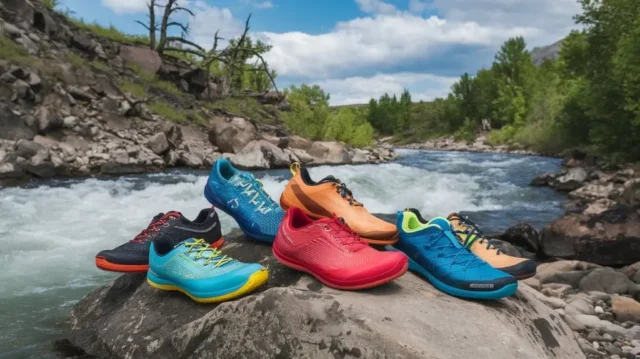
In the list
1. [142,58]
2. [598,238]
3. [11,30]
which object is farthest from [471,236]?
[142,58]

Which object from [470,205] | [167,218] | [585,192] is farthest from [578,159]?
[167,218]

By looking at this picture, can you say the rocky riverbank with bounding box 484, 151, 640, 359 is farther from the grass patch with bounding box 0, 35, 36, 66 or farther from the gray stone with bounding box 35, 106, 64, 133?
the grass patch with bounding box 0, 35, 36, 66

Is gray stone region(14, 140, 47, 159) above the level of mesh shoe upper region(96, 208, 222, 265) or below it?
below

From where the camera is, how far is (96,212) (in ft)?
27.3

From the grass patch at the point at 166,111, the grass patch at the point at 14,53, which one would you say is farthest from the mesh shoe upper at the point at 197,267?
the grass patch at the point at 166,111

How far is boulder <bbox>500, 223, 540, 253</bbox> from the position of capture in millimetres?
7459

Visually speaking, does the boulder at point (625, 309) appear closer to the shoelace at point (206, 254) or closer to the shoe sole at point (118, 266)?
the shoelace at point (206, 254)

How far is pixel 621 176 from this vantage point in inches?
613

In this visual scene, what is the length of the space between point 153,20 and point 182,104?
16.4 feet

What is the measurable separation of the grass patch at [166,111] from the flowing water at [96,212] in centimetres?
455

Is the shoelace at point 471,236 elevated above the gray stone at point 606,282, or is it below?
above

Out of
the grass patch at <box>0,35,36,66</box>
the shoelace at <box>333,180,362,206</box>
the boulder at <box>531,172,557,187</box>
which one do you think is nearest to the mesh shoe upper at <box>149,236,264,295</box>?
the shoelace at <box>333,180,362,206</box>

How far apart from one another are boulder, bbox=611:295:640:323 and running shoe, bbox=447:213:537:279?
2.44 m

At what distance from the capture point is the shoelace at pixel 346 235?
2289 mm
